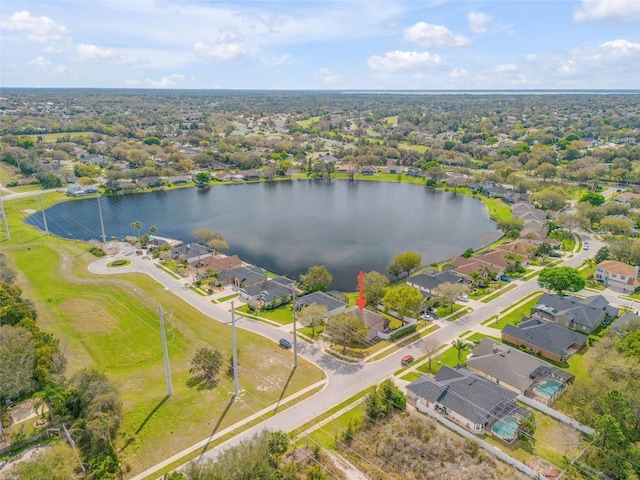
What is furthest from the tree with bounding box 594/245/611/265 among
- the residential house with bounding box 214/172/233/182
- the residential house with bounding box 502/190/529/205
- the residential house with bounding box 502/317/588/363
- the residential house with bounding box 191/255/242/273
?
the residential house with bounding box 214/172/233/182

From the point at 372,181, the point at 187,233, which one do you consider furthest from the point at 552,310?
the point at 372,181

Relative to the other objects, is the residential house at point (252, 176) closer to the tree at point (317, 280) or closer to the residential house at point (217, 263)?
the residential house at point (217, 263)

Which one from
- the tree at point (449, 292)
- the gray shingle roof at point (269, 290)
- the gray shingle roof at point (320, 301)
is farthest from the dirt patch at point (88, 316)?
the tree at point (449, 292)

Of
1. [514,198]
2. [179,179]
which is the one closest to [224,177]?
[179,179]

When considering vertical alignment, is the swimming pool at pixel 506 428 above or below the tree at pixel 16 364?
below

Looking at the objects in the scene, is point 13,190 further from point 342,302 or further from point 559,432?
point 559,432

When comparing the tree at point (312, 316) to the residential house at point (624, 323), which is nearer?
the residential house at point (624, 323)

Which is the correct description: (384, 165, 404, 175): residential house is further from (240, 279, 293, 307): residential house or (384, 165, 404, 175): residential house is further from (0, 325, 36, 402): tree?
(0, 325, 36, 402): tree
